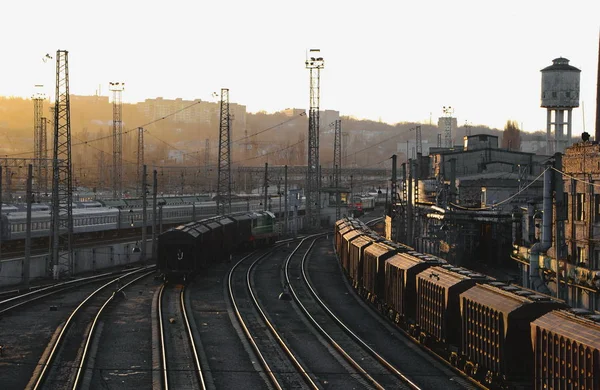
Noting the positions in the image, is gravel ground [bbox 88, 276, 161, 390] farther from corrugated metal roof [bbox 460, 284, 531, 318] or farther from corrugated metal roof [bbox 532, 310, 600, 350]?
corrugated metal roof [bbox 532, 310, 600, 350]

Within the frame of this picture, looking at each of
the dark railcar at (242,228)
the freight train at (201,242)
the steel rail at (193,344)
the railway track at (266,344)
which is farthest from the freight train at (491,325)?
the dark railcar at (242,228)

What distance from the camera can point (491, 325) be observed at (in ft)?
55.9

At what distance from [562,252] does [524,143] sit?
168582 mm

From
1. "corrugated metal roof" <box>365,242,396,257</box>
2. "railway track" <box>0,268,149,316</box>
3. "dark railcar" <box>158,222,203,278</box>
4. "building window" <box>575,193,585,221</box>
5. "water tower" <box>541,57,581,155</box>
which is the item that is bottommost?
"railway track" <box>0,268,149,316</box>

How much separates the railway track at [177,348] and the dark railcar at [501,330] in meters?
7.04

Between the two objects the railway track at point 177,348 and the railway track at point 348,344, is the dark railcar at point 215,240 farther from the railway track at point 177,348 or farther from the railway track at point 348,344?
the railway track at point 177,348

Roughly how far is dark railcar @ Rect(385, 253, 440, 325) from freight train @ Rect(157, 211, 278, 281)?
15.4 meters

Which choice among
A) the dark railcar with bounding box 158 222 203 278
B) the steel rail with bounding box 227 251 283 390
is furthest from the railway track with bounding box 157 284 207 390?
the dark railcar with bounding box 158 222 203 278

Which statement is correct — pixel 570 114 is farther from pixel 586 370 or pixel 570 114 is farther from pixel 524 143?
pixel 524 143

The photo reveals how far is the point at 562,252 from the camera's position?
31.0 meters

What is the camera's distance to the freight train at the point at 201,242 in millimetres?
39906

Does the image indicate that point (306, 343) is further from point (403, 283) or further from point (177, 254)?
point (177, 254)

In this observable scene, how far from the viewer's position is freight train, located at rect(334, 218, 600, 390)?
1361 cm

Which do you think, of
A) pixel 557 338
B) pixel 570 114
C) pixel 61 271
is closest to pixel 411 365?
pixel 557 338
